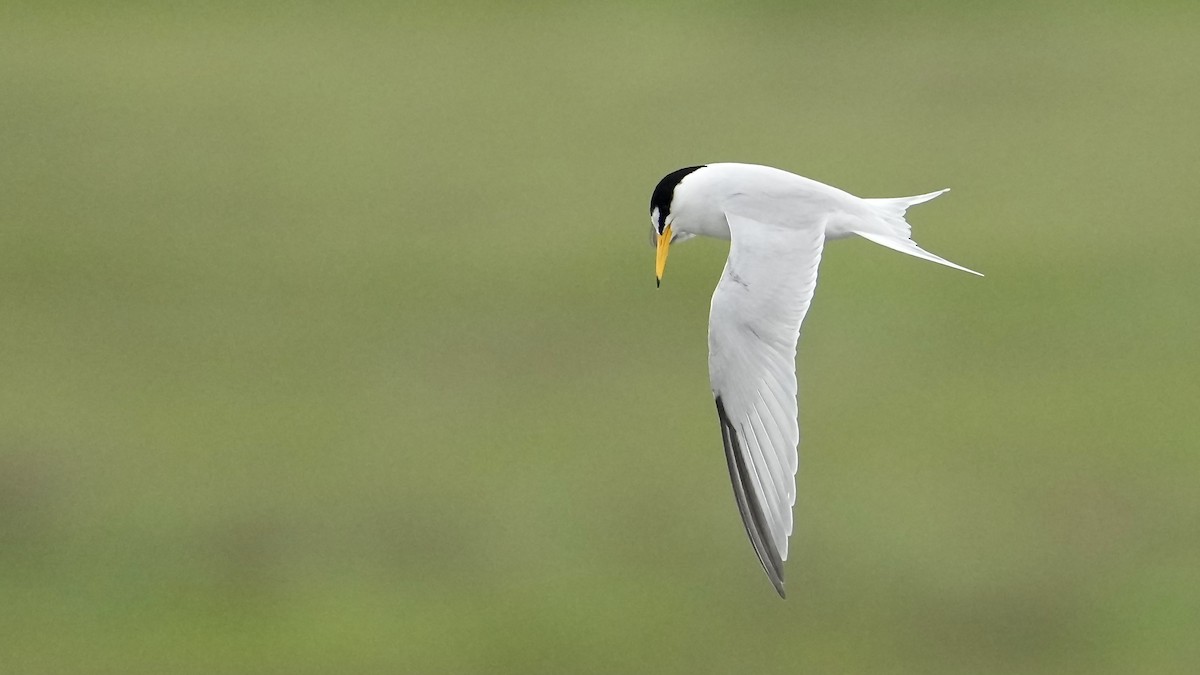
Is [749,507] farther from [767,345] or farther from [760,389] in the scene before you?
[767,345]

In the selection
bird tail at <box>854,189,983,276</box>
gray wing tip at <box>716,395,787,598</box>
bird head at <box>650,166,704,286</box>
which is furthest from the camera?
bird head at <box>650,166,704,286</box>

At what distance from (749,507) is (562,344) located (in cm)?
749

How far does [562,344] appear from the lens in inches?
507

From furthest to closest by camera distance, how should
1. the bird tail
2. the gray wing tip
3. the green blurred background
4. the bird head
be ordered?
1. the green blurred background
2. the bird head
3. the bird tail
4. the gray wing tip

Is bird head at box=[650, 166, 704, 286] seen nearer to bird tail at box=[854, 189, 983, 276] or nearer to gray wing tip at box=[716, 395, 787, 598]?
bird tail at box=[854, 189, 983, 276]

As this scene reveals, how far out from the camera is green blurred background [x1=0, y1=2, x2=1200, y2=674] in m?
9.98

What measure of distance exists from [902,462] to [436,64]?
28.1ft

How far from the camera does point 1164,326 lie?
1349cm

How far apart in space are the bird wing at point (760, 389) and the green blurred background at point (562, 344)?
4.01 meters

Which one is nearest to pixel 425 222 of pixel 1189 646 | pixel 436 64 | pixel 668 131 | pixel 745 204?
pixel 668 131

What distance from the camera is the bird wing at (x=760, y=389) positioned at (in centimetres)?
542

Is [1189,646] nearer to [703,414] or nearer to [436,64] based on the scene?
[703,414]

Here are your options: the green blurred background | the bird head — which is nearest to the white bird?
the bird head

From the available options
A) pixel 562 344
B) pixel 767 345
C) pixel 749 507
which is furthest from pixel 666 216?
pixel 562 344
